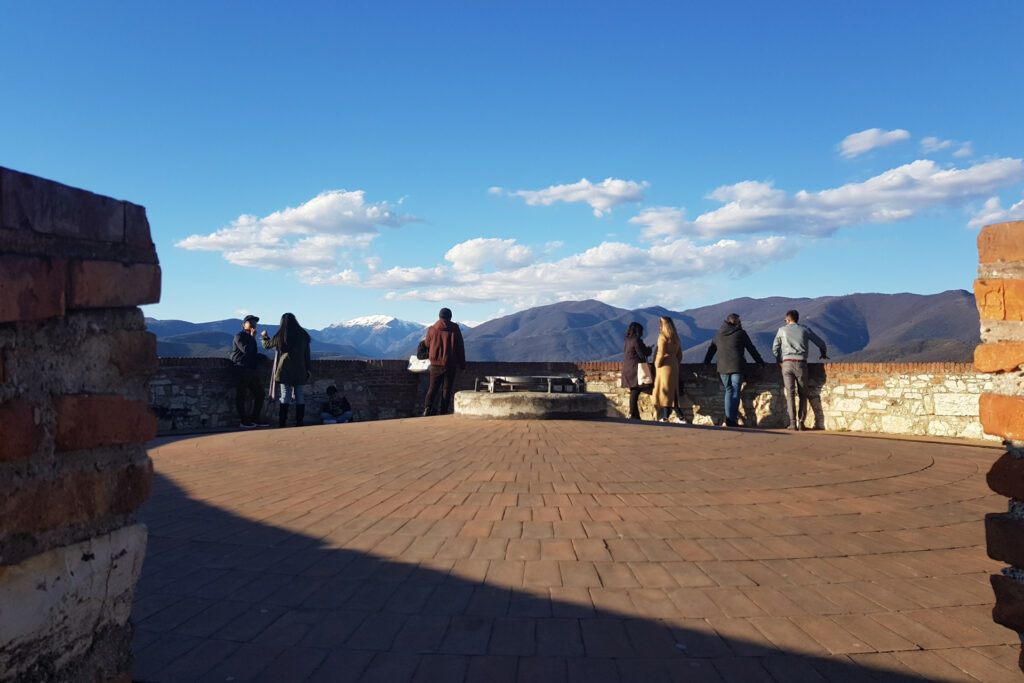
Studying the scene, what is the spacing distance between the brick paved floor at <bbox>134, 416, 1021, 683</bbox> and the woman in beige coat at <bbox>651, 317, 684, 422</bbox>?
497cm

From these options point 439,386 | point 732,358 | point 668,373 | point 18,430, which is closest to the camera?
point 18,430

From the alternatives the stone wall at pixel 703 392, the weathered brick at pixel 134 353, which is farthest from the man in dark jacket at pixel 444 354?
the weathered brick at pixel 134 353

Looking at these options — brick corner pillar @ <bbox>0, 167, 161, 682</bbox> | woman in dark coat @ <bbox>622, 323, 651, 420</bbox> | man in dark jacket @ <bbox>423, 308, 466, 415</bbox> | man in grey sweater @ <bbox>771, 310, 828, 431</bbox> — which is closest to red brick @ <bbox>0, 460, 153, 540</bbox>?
brick corner pillar @ <bbox>0, 167, 161, 682</bbox>

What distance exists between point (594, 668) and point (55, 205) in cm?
202

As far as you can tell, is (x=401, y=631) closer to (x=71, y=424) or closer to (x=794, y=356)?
(x=71, y=424)

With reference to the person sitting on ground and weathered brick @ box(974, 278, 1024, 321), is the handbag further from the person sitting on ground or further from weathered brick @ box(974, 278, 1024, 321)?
weathered brick @ box(974, 278, 1024, 321)

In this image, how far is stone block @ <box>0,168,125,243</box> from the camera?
55.4 inches

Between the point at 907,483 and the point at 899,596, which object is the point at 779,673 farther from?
the point at 907,483

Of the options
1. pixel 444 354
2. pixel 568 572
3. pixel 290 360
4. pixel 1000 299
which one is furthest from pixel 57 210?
pixel 290 360

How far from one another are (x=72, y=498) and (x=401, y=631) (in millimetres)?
1457

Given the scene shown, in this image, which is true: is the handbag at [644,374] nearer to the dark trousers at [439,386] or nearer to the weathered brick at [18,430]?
the dark trousers at [439,386]

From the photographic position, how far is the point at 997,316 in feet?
5.65

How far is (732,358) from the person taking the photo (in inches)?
426

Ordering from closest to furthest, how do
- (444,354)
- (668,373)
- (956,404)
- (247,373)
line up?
(956,404)
(444,354)
(668,373)
(247,373)
